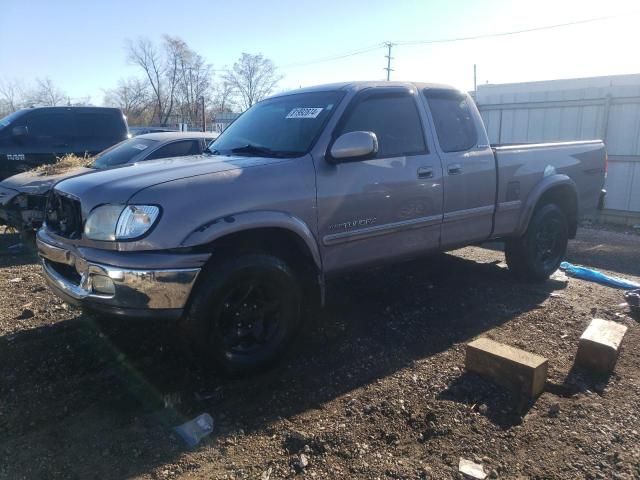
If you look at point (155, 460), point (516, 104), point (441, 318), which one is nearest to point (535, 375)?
point (441, 318)

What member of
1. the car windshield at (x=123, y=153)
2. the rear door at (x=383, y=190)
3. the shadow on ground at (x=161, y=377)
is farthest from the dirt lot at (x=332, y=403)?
the car windshield at (x=123, y=153)

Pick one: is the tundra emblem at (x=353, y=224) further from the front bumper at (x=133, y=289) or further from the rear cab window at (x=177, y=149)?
the rear cab window at (x=177, y=149)

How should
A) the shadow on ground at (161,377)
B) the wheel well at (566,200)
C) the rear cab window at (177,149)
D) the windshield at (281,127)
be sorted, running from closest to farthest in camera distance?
the shadow on ground at (161,377), the windshield at (281,127), the wheel well at (566,200), the rear cab window at (177,149)

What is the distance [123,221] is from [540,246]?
4463mm

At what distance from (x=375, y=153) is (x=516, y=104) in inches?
378

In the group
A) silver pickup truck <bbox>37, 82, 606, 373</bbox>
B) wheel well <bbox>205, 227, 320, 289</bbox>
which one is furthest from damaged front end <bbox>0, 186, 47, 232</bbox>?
wheel well <bbox>205, 227, 320, 289</bbox>

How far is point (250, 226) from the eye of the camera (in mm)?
Result: 3279

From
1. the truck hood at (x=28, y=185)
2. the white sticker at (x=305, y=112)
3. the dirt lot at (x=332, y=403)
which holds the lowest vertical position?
the dirt lot at (x=332, y=403)

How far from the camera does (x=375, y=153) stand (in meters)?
3.83

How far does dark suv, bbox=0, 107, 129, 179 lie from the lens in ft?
29.4

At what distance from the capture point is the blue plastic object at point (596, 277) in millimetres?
5730

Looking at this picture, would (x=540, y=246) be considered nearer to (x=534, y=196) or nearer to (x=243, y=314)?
(x=534, y=196)

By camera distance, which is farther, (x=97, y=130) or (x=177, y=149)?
(x=97, y=130)

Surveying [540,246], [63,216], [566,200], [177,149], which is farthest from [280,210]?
[177,149]
